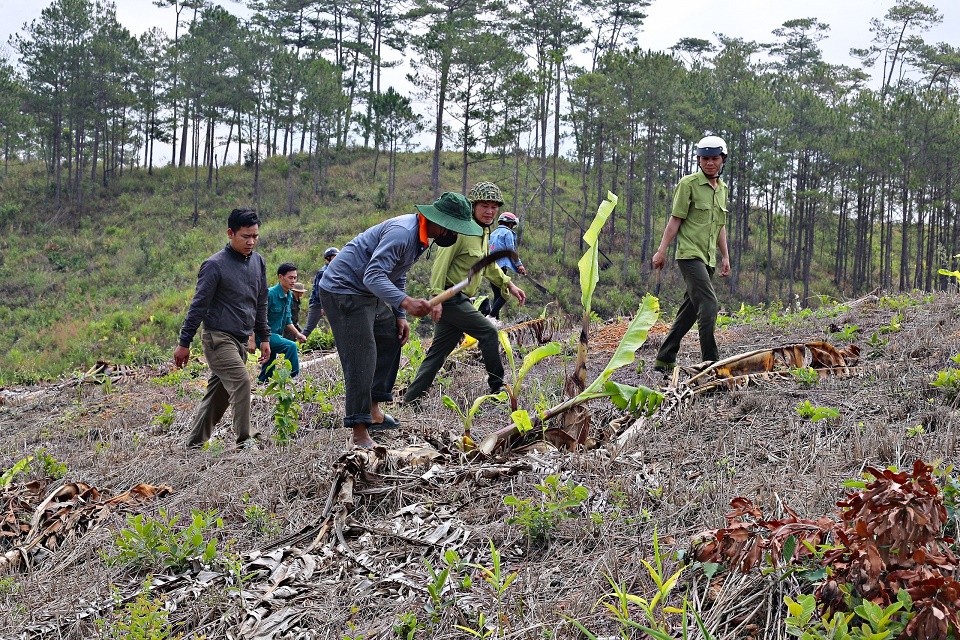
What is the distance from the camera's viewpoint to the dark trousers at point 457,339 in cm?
616

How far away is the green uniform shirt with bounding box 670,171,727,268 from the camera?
6.15 m

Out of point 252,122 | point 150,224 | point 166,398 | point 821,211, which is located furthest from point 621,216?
point 166,398

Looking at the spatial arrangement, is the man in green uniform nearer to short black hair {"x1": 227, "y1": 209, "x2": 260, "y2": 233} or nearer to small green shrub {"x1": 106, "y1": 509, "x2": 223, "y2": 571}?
short black hair {"x1": 227, "y1": 209, "x2": 260, "y2": 233}

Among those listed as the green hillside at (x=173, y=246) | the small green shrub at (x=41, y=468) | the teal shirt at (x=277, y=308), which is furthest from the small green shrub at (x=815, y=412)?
the green hillside at (x=173, y=246)

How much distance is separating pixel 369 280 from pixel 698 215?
2890mm

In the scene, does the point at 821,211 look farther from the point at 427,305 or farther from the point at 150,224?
the point at 427,305

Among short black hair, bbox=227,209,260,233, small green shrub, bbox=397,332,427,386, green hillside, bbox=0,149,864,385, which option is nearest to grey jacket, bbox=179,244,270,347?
short black hair, bbox=227,209,260,233

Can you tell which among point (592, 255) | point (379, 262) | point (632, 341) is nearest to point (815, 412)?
point (632, 341)

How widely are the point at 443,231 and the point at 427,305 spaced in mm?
515

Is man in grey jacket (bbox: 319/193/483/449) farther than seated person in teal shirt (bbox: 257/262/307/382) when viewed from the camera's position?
No

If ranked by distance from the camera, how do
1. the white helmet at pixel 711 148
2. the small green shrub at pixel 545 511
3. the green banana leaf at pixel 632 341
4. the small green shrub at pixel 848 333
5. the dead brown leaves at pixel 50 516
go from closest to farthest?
the small green shrub at pixel 545 511 < the dead brown leaves at pixel 50 516 < the green banana leaf at pixel 632 341 < the white helmet at pixel 711 148 < the small green shrub at pixel 848 333

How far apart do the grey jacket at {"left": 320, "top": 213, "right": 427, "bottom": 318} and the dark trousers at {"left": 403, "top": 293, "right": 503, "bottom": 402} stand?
1024mm

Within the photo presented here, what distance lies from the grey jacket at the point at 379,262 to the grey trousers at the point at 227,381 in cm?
114

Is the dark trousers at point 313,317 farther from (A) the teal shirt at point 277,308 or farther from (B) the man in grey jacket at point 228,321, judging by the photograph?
(B) the man in grey jacket at point 228,321
